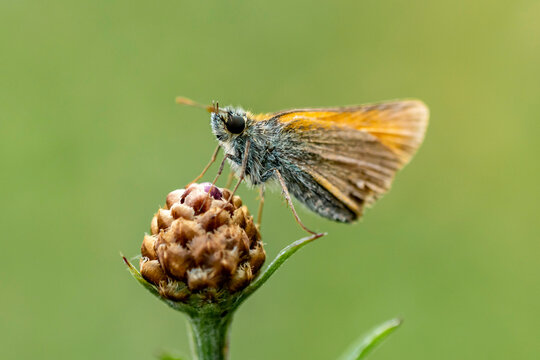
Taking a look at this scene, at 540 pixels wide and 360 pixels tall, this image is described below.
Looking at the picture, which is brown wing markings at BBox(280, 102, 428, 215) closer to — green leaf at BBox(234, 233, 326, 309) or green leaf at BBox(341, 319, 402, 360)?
green leaf at BBox(341, 319, 402, 360)

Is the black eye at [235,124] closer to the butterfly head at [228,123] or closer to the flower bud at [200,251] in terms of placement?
the butterfly head at [228,123]

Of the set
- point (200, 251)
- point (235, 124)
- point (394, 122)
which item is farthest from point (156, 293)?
point (394, 122)

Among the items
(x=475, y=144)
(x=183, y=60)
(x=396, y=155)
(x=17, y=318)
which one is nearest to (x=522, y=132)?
(x=475, y=144)

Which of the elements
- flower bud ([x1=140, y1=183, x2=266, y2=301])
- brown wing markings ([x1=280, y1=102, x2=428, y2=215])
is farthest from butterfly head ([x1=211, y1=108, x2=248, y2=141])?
flower bud ([x1=140, y1=183, x2=266, y2=301])

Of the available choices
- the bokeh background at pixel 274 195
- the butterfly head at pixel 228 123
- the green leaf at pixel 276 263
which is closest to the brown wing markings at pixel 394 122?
the butterfly head at pixel 228 123

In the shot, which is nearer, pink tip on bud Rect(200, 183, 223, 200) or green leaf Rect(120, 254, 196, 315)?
green leaf Rect(120, 254, 196, 315)

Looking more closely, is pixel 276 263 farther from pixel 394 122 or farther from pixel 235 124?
pixel 394 122
